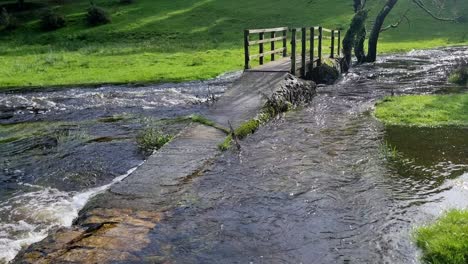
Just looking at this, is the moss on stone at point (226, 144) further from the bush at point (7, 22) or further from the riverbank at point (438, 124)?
the bush at point (7, 22)

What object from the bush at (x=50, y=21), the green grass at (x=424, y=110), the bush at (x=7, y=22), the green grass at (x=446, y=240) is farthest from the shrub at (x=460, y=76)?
the bush at (x=7, y=22)

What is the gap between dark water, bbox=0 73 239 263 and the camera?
9.12 metres

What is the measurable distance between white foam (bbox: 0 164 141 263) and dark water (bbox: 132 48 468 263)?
7.22 ft

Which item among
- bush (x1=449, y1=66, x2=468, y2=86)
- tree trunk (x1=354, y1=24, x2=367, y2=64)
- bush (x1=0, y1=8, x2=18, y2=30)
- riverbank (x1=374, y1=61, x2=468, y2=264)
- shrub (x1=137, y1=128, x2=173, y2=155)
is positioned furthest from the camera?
bush (x1=0, y1=8, x2=18, y2=30)

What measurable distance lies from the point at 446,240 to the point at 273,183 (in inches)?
142

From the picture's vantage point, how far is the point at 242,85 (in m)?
18.4

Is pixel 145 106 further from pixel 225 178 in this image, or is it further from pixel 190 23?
pixel 190 23

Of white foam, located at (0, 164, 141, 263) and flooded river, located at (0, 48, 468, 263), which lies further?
white foam, located at (0, 164, 141, 263)

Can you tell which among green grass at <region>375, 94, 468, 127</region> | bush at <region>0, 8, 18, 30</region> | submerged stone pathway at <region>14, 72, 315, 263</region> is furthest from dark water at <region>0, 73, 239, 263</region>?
bush at <region>0, 8, 18, 30</region>

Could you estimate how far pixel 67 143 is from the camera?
45.9 ft

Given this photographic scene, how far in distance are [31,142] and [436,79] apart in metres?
19.0

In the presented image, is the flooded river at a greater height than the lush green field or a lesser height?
lesser

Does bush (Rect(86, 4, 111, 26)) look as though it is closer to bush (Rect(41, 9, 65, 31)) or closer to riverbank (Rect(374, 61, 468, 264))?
bush (Rect(41, 9, 65, 31))

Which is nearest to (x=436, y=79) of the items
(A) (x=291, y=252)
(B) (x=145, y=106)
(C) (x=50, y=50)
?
(B) (x=145, y=106)
